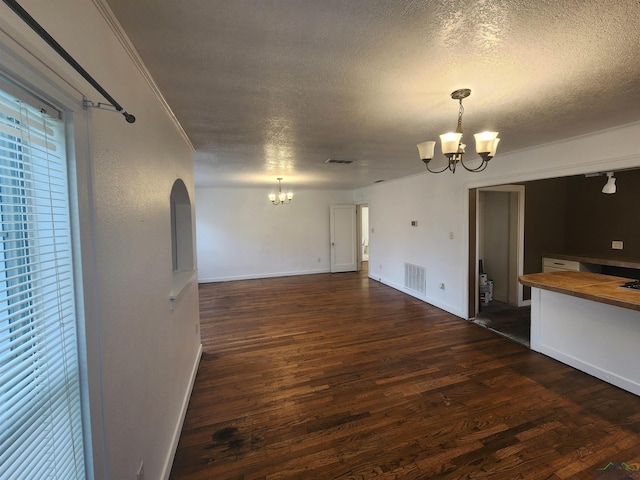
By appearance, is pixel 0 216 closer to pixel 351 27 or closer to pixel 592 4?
pixel 351 27

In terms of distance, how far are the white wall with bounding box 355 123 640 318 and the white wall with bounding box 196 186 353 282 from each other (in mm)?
1440

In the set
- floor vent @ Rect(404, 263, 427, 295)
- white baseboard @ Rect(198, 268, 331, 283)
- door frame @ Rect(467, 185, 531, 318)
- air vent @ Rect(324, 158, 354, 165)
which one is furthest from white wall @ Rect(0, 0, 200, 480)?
white baseboard @ Rect(198, 268, 331, 283)

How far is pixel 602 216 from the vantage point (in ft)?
14.5

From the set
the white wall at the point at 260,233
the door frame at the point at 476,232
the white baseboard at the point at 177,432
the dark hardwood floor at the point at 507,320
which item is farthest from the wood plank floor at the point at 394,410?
the white wall at the point at 260,233

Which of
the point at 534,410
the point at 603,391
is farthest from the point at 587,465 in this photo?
the point at 603,391

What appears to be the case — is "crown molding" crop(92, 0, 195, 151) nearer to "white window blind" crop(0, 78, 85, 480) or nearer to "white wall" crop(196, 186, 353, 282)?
"white window blind" crop(0, 78, 85, 480)

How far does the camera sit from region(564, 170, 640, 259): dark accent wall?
13.3 feet

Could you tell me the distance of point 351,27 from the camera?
122 centimetres

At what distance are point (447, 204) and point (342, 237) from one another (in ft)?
12.4

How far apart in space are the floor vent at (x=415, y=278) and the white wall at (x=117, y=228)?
4.45 meters

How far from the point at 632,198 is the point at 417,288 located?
3324mm

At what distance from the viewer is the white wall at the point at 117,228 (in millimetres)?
820

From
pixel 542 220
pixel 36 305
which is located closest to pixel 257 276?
pixel 542 220

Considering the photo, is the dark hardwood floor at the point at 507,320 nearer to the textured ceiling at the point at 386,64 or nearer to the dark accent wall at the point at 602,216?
the dark accent wall at the point at 602,216
